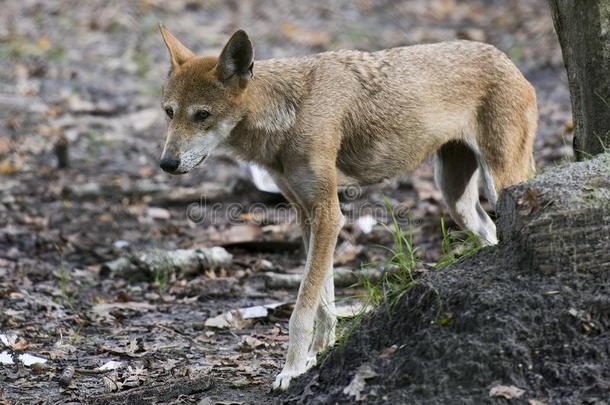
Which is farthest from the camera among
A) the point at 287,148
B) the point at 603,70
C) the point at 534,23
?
the point at 534,23

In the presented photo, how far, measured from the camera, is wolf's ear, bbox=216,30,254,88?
18.4 feet

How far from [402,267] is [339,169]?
154 cm

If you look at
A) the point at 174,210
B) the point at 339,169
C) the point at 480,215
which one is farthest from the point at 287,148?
the point at 174,210

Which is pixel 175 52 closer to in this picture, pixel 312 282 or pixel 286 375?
pixel 312 282

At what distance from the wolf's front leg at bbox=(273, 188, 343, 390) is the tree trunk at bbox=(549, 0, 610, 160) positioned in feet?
5.33

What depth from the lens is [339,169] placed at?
6262 millimetres

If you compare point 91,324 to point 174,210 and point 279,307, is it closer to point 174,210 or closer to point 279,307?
point 279,307

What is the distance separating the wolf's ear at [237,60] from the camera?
560 centimetres

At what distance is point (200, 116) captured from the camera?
5.75m

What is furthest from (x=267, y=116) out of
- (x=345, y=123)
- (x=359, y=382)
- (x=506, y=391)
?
(x=506, y=391)

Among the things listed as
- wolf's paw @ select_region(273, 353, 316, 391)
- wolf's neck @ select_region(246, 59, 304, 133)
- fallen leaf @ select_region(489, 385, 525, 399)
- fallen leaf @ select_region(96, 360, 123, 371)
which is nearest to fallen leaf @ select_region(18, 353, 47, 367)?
fallen leaf @ select_region(96, 360, 123, 371)

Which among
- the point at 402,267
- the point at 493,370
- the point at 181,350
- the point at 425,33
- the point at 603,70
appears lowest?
the point at 181,350

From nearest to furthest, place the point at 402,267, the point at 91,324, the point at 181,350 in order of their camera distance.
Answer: the point at 402,267 < the point at 181,350 < the point at 91,324

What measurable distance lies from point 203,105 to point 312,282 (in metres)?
1.34
